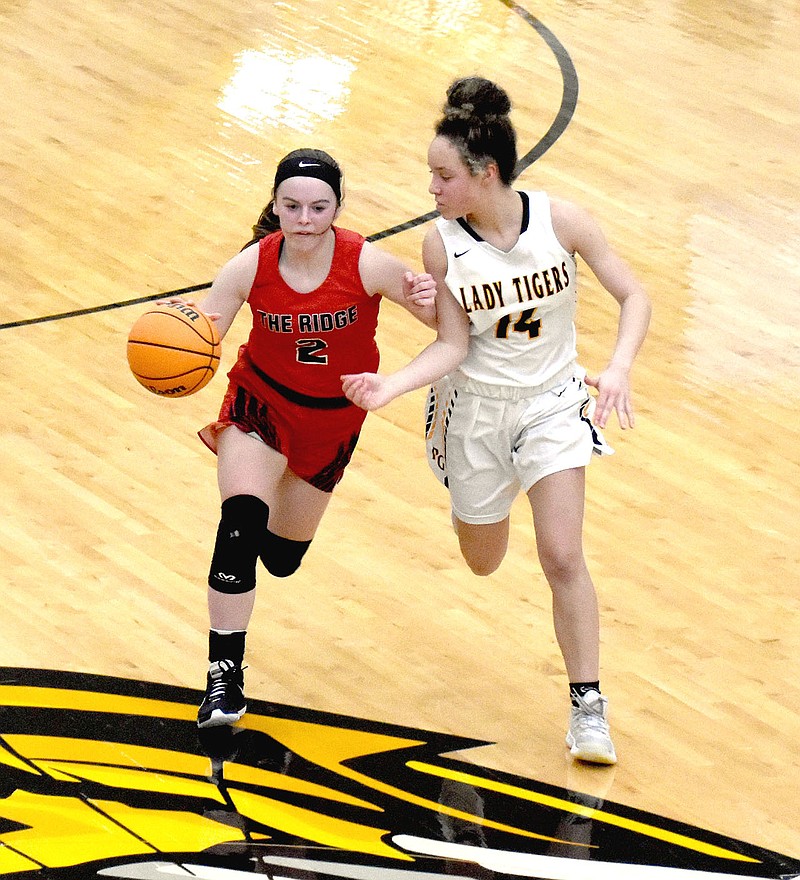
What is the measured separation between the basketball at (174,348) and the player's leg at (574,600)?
3.55ft

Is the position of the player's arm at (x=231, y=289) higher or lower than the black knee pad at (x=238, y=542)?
higher

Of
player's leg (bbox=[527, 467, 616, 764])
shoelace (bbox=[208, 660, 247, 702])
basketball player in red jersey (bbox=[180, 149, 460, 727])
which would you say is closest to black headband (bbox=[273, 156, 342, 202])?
basketball player in red jersey (bbox=[180, 149, 460, 727])

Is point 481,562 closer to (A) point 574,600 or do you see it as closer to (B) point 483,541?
(B) point 483,541

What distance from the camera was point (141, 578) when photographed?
6039 mm

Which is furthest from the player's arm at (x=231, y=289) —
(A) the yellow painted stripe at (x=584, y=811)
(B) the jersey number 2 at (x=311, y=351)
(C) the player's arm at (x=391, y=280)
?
(A) the yellow painted stripe at (x=584, y=811)

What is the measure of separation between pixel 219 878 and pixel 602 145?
710 cm

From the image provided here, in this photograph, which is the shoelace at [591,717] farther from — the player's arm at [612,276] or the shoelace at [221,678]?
the shoelace at [221,678]

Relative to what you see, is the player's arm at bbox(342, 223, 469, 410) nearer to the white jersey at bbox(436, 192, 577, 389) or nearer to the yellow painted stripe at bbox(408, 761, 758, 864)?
the white jersey at bbox(436, 192, 577, 389)

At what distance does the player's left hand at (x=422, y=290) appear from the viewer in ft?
15.9

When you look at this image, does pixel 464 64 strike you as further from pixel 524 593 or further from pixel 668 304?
pixel 524 593

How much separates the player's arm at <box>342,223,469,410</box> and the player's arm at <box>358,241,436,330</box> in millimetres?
47

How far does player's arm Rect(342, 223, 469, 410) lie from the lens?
4.76m

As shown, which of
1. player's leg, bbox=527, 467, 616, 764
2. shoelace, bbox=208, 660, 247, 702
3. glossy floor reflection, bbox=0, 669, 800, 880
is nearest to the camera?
glossy floor reflection, bbox=0, 669, 800, 880

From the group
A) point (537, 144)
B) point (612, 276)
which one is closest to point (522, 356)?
point (612, 276)
